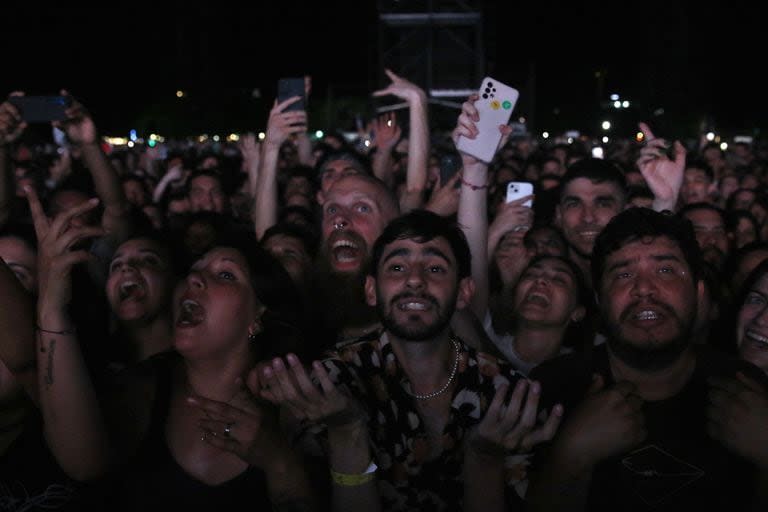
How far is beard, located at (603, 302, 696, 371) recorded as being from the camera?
283 cm

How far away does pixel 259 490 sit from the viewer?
2844 millimetres

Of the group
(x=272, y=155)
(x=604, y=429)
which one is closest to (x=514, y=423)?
(x=604, y=429)

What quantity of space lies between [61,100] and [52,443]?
7.57 ft

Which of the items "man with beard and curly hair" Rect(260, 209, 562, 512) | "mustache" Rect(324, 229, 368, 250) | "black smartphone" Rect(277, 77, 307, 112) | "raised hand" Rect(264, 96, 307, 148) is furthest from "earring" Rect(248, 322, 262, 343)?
"black smartphone" Rect(277, 77, 307, 112)

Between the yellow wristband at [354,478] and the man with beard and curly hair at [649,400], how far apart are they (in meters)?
0.50

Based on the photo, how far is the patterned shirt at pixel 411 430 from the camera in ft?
9.11

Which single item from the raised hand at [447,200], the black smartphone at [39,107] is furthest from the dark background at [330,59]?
the black smartphone at [39,107]

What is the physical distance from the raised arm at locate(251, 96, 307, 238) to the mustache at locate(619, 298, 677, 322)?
279cm

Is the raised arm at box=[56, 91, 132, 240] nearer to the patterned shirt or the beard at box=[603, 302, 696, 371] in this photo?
the patterned shirt

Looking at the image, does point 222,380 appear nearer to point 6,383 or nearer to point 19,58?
point 6,383

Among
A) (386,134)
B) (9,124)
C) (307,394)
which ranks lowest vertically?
(307,394)

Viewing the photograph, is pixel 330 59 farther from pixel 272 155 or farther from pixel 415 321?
pixel 415 321

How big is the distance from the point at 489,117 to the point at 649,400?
1.88 m

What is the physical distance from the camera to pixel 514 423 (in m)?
2.48
